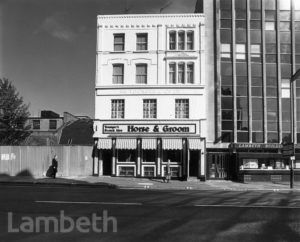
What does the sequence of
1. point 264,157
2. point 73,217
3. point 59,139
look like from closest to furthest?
point 73,217, point 264,157, point 59,139

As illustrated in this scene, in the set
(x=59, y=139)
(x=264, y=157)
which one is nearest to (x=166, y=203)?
(x=264, y=157)

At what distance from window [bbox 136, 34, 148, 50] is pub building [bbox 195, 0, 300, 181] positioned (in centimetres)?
488

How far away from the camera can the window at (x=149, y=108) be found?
29641 mm

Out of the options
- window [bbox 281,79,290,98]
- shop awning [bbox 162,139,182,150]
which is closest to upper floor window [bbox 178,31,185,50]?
shop awning [bbox 162,139,182,150]

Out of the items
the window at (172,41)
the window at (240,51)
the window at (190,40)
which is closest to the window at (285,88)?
the window at (240,51)

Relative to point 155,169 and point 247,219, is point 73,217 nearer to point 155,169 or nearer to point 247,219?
point 247,219

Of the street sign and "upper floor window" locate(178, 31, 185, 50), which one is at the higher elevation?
"upper floor window" locate(178, 31, 185, 50)

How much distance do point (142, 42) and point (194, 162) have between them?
33.3 feet

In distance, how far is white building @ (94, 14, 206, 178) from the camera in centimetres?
2894

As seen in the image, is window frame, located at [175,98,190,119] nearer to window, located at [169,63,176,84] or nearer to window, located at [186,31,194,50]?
window, located at [169,63,176,84]

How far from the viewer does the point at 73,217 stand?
10.0 metres

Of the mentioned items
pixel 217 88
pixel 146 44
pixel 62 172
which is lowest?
pixel 62 172

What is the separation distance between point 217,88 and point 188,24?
5.46 metres

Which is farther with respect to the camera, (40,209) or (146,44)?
(146,44)
